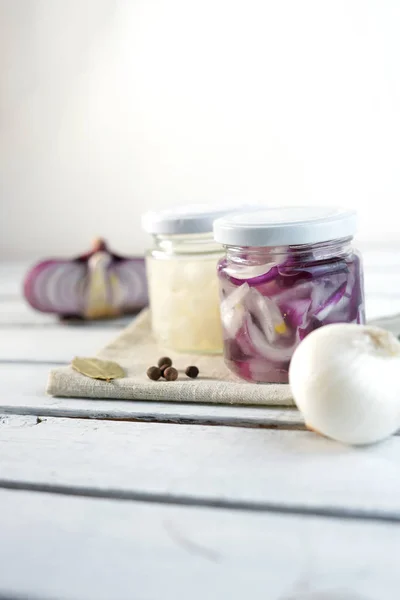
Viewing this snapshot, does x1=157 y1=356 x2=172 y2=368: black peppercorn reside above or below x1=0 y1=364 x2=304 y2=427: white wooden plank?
above

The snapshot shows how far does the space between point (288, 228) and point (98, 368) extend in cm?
26

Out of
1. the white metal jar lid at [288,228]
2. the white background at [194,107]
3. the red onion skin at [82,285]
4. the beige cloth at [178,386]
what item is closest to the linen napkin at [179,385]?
the beige cloth at [178,386]

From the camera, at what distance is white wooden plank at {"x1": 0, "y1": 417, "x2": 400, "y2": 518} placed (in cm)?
51

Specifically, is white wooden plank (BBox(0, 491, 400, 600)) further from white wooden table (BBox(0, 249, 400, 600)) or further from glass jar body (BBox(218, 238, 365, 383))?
glass jar body (BBox(218, 238, 365, 383))

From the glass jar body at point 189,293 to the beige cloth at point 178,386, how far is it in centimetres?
2

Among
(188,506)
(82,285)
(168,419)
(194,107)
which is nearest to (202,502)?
(188,506)

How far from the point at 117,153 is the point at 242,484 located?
4.46 feet

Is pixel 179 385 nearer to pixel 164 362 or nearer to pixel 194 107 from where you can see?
pixel 164 362

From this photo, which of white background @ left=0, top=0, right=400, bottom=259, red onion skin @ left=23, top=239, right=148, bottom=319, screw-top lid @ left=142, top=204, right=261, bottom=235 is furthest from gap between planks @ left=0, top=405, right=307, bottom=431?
white background @ left=0, top=0, right=400, bottom=259

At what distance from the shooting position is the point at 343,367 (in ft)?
1.84

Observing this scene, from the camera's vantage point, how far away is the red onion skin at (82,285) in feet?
3.62

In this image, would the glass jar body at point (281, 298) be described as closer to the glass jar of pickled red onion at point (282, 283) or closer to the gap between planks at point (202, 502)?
the glass jar of pickled red onion at point (282, 283)

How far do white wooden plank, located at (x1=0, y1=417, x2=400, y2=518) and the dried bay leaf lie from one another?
0.09 m

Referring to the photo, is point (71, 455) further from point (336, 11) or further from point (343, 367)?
point (336, 11)
